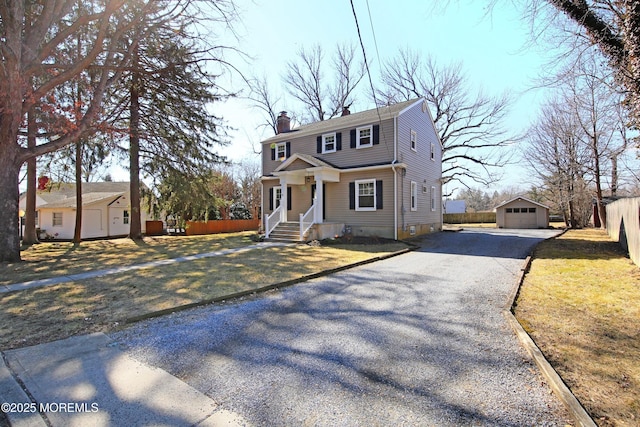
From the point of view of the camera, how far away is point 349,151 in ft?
51.2

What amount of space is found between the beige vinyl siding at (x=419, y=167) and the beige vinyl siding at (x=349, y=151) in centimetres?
56

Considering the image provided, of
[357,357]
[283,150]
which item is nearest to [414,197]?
[283,150]

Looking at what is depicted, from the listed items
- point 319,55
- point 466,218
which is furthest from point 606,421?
point 466,218

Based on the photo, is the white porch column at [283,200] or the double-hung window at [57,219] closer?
the white porch column at [283,200]

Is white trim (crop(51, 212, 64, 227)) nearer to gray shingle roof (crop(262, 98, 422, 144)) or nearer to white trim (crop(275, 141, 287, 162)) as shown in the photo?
gray shingle roof (crop(262, 98, 422, 144))

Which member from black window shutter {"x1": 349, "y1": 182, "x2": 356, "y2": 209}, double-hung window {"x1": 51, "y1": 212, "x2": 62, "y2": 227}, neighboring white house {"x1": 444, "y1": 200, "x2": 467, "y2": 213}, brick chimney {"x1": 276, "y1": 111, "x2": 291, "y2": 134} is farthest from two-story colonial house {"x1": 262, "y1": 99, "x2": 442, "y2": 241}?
neighboring white house {"x1": 444, "y1": 200, "x2": 467, "y2": 213}

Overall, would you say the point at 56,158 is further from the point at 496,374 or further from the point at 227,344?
the point at 496,374

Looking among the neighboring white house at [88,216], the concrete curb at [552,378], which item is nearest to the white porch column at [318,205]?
the concrete curb at [552,378]

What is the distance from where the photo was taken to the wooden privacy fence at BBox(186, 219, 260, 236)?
72.9ft

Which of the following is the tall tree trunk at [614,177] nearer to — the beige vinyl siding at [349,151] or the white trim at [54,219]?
the beige vinyl siding at [349,151]

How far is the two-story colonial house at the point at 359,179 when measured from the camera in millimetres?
14180

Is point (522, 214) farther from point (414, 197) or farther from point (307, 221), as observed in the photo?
point (307, 221)

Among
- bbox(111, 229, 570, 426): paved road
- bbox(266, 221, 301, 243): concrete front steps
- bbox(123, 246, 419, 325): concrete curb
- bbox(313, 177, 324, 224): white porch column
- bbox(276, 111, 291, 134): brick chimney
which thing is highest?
bbox(276, 111, 291, 134): brick chimney

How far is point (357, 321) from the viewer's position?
4340mm
